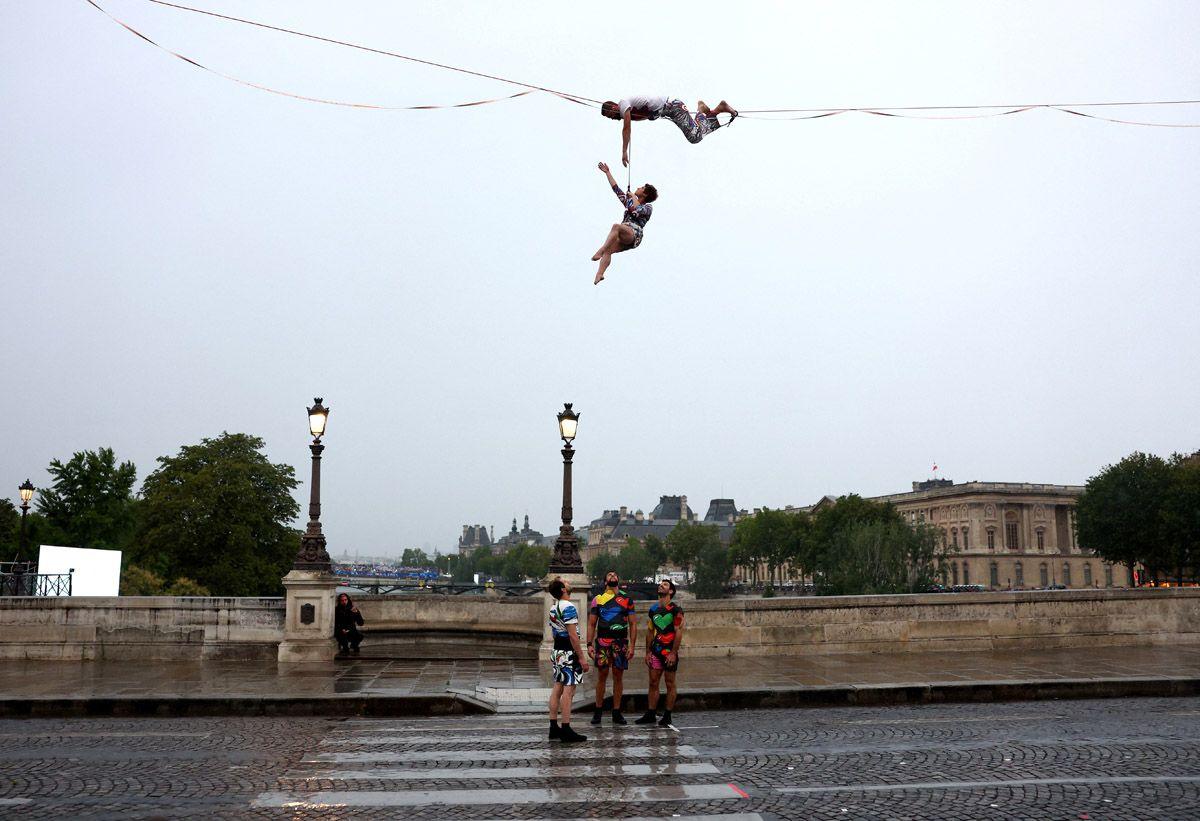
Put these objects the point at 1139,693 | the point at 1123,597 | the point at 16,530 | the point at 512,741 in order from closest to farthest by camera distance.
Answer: the point at 512,741, the point at 1139,693, the point at 1123,597, the point at 16,530

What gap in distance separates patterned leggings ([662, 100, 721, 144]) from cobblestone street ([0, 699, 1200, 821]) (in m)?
6.20

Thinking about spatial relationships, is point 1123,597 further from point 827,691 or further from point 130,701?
point 130,701

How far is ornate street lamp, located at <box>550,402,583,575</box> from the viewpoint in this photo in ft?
62.5

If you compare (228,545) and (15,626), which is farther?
(228,545)

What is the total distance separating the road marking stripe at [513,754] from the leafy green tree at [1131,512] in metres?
75.4

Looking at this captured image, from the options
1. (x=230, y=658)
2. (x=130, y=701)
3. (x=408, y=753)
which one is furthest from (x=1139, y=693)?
(x=230, y=658)

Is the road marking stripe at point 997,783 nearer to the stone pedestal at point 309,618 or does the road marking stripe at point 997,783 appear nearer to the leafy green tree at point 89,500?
the stone pedestal at point 309,618

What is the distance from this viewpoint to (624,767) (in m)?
8.66

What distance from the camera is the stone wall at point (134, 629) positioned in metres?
18.7

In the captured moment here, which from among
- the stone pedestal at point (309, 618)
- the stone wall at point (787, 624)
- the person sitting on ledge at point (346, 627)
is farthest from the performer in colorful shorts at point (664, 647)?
the person sitting on ledge at point (346, 627)

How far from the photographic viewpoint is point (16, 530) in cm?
6375

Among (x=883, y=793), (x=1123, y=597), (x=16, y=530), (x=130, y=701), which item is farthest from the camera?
(x=16, y=530)

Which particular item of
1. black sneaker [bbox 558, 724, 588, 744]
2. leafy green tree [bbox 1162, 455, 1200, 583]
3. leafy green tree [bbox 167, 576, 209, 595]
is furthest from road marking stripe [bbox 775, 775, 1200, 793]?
leafy green tree [bbox 1162, 455, 1200, 583]

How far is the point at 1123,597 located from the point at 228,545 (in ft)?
154
